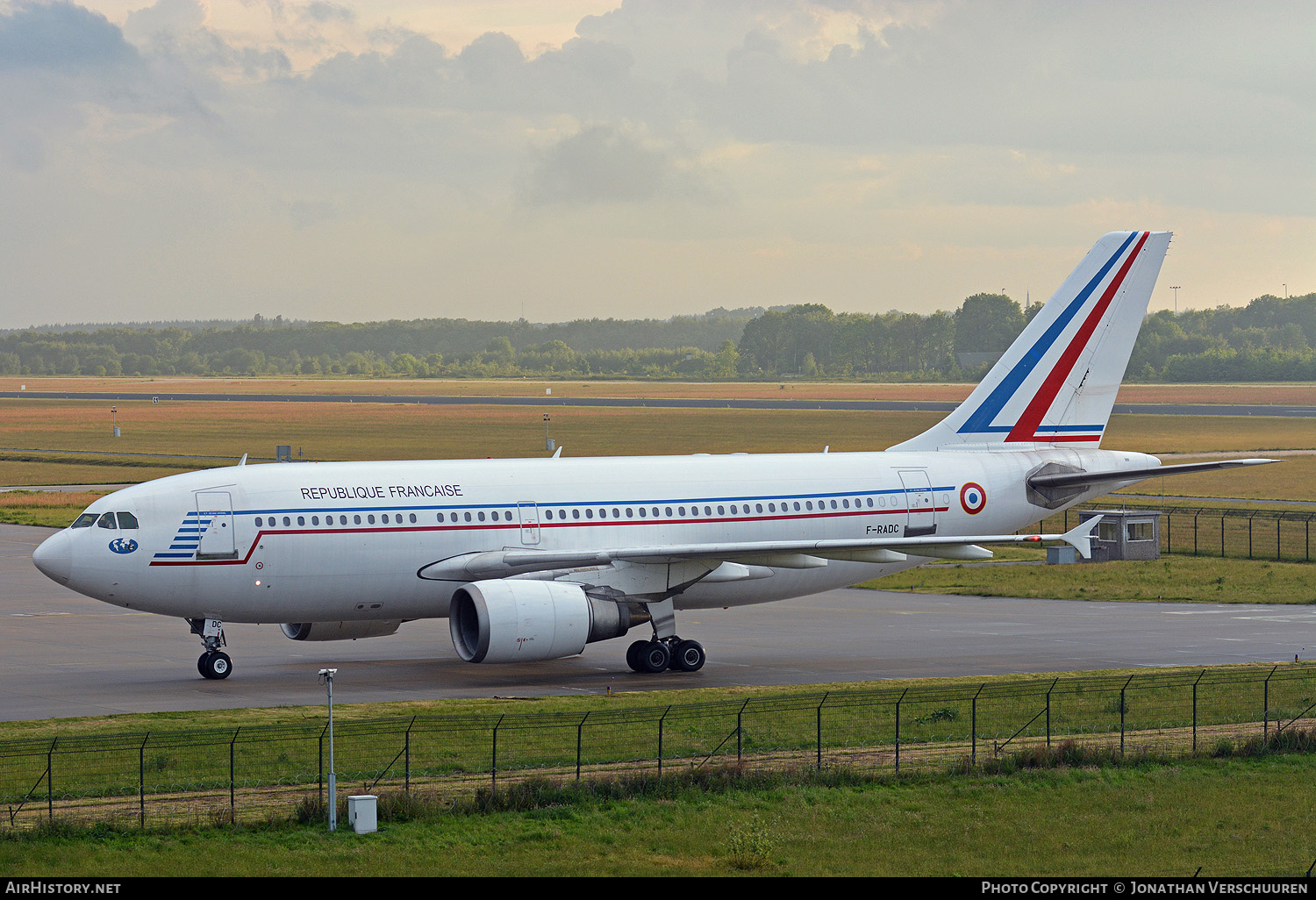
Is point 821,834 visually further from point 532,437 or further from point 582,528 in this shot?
point 532,437

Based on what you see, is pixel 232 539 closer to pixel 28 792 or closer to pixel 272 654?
pixel 272 654

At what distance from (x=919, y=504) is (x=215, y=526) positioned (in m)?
18.9

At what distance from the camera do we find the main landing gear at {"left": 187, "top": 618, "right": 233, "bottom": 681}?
37250 millimetres

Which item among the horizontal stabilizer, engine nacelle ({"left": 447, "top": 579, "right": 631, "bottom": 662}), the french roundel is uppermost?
the horizontal stabilizer

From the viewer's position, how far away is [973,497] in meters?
43.9

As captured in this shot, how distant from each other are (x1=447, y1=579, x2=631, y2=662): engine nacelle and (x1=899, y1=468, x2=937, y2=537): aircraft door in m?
10.3

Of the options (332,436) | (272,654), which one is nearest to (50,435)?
(332,436)

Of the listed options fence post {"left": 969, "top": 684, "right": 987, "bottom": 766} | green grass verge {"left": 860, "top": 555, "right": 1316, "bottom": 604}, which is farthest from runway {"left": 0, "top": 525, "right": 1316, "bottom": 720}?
fence post {"left": 969, "top": 684, "right": 987, "bottom": 766}

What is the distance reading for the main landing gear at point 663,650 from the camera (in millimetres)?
39156

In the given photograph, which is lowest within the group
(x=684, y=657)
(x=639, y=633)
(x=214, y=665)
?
(x=639, y=633)

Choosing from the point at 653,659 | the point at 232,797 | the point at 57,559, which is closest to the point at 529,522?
the point at 653,659

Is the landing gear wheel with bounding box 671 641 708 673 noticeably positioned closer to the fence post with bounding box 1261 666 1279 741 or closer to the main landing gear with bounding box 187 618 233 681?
the main landing gear with bounding box 187 618 233 681

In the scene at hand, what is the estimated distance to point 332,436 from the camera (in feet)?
514

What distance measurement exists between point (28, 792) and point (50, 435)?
14948cm
